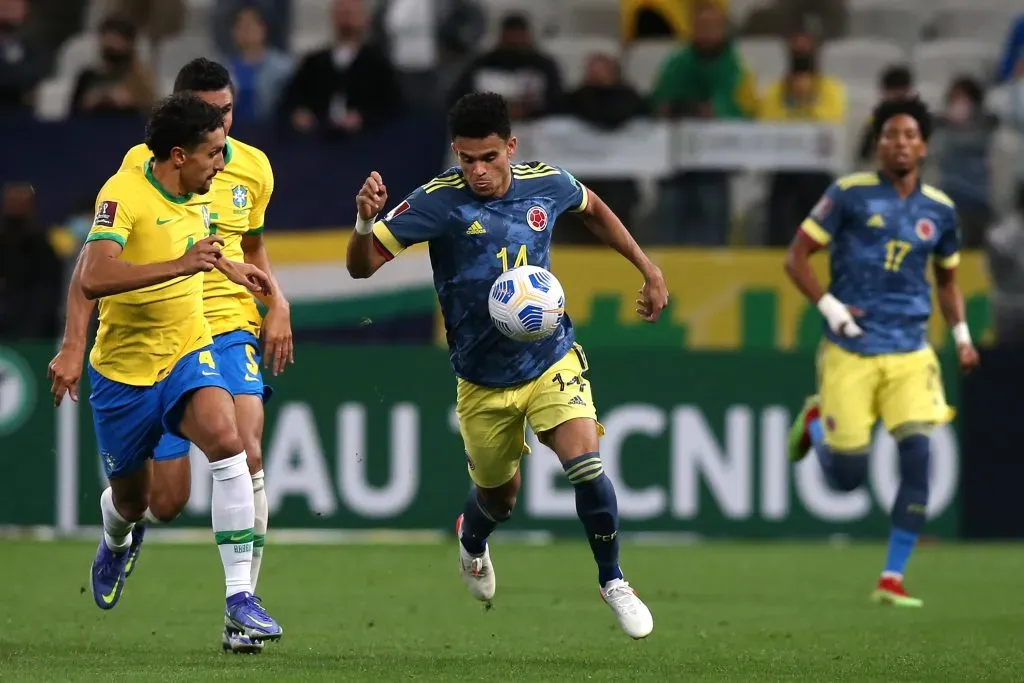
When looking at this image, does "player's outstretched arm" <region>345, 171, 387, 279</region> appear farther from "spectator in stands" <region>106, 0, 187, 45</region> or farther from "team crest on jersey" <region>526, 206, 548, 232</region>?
"spectator in stands" <region>106, 0, 187, 45</region>

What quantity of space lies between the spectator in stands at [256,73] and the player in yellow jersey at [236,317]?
683 centimetres

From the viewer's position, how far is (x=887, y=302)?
1143 centimetres

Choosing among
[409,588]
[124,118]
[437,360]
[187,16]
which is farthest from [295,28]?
[409,588]

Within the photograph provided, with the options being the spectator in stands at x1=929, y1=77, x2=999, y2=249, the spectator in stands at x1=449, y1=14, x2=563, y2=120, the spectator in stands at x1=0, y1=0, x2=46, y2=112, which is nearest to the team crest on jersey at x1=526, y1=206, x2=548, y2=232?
the spectator in stands at x1=449, y1=14, x2=563, y2=120

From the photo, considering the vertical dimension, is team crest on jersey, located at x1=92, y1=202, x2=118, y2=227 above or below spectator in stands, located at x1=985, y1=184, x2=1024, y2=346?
above

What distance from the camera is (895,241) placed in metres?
11.5

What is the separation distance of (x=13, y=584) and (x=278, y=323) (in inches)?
142

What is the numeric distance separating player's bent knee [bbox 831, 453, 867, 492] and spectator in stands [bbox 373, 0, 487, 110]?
19.5 feet

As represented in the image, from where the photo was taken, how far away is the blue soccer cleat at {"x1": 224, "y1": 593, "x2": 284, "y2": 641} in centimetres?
786

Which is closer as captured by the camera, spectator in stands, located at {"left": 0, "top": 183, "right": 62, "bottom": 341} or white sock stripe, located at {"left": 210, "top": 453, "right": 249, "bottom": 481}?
white sock stripe, located at {"left": 210, "top": 453, "right": 249, "bottom": 481}

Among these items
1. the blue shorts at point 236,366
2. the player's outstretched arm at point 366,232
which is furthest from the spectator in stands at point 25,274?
the player's outstretched arm at point 366,232

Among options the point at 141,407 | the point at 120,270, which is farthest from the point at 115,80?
the point at 120,270

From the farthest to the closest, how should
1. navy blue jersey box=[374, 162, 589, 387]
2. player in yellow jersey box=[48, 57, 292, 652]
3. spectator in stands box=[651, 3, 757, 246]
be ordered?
1. spectator in stands box=[651, 3, 757, 246]
2. player in yellow jersey box=[48, 57, 292, 652]
3. navy blue jersey box=[374, 162, 589, 387]

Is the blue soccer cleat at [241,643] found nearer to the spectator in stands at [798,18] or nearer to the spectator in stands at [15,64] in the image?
the spectator in stands at [15,64]
